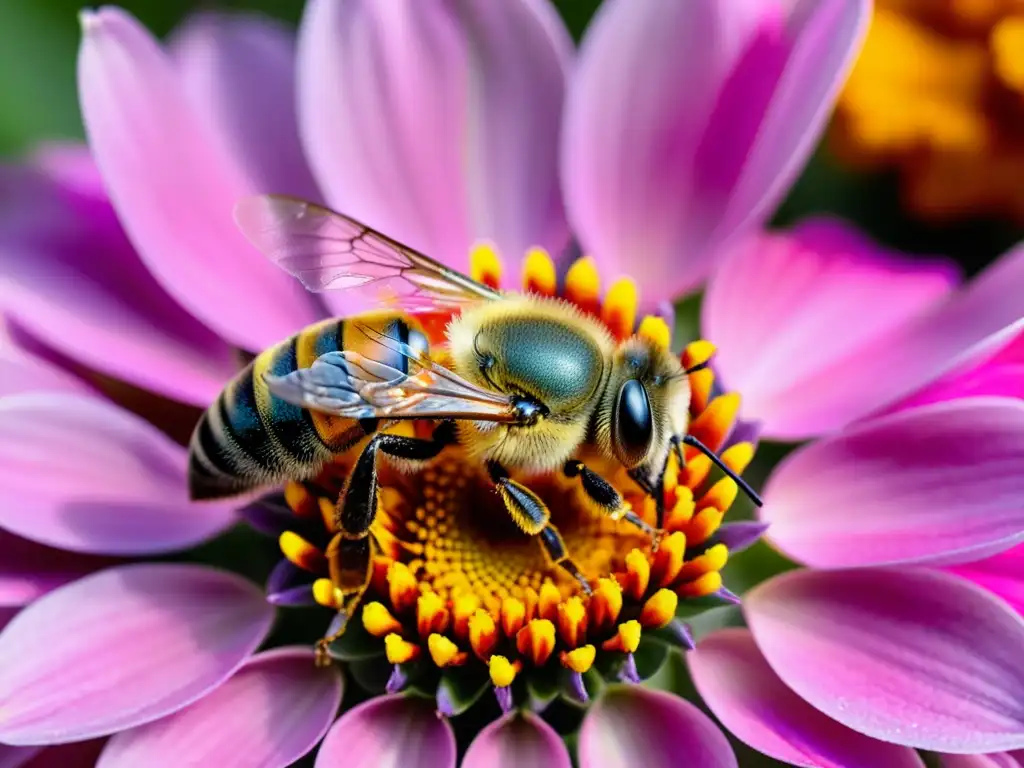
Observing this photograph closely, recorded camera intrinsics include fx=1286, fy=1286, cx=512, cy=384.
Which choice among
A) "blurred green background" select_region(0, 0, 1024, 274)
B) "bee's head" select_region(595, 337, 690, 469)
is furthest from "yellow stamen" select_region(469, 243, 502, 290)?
"blurred green background" select_region(0, 0, 1024, 274)

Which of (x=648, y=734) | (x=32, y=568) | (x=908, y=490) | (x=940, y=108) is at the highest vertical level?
(x=940, y=108)

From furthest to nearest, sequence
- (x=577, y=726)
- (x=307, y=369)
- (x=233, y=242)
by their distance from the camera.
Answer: (x=233, y=242)
(x=577, y=726)
(x=307, y=369)

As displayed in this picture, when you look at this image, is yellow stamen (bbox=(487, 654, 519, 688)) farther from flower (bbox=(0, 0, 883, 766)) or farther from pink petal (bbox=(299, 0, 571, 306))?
pink petal (bbox=(299, 0, 571, 306))

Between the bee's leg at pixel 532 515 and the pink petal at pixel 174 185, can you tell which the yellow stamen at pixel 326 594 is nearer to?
the bee's leg at pixel 532 515

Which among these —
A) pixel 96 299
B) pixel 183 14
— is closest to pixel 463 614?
pixel 96 299

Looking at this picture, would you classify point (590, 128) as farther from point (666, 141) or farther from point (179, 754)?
point (179, 754)

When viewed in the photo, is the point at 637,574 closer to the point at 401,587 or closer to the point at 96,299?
the point at 401,587

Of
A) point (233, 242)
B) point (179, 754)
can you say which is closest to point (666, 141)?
point (233, 242)
